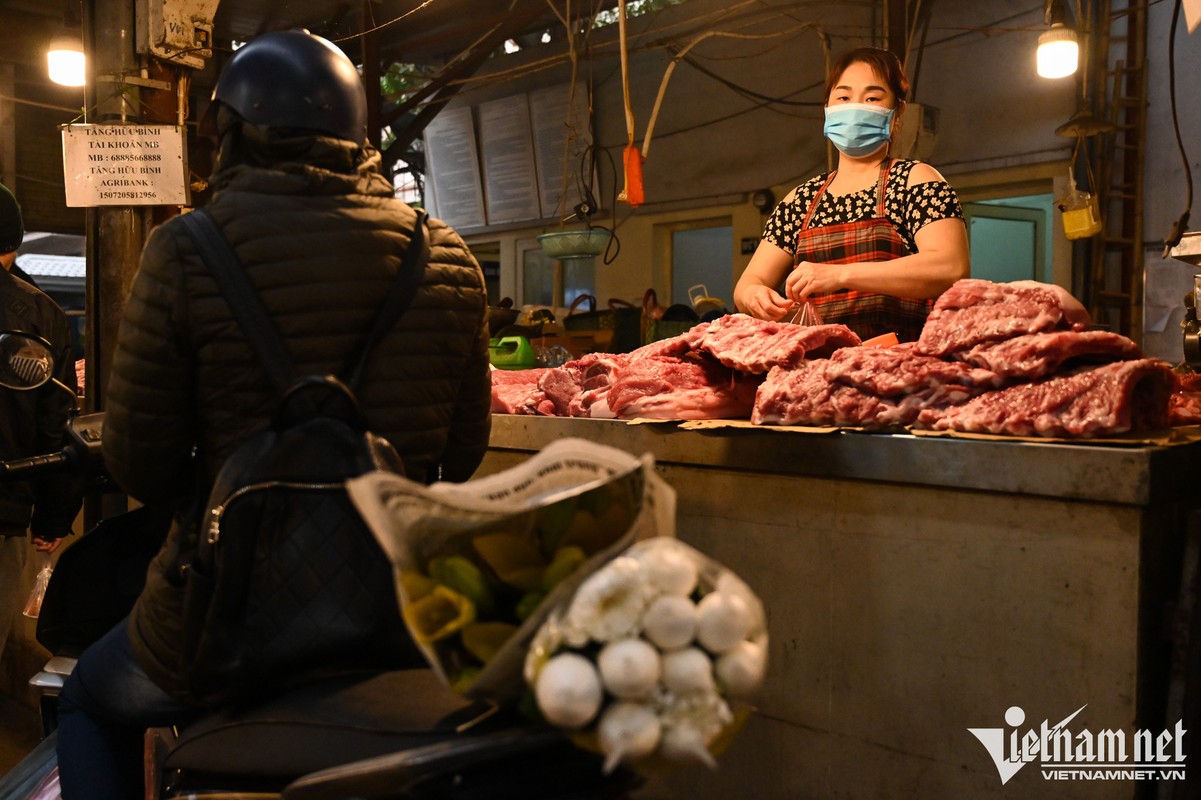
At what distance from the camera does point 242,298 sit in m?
2.05

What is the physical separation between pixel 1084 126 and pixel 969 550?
5.56 meters

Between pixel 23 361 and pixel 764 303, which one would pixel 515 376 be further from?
pixel 23 361

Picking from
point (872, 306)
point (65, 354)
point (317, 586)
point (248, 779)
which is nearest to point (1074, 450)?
point (872, 306)

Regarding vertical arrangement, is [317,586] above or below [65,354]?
below

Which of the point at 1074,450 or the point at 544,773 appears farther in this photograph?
the point at 1074,450

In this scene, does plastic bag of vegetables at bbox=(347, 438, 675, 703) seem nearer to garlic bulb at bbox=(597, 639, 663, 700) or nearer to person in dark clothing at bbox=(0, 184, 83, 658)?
garlic bulb at bbox=(597, 639, 663, 700)

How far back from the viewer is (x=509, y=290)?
1330 cm

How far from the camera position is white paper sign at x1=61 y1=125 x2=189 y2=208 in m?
4.52

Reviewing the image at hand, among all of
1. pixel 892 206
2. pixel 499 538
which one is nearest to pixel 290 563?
pixel 499 538

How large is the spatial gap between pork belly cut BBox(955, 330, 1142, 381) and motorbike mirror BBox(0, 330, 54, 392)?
9.57 feet

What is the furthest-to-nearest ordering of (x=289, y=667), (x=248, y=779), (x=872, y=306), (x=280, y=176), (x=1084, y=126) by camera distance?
(x=1084, y=126) → (x=872, y=306) → (x=280, y=176) → (x=289, y=667) → (x=248, y=779)

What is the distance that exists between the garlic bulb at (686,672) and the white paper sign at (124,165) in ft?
13.2

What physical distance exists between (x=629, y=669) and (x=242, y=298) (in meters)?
1.21

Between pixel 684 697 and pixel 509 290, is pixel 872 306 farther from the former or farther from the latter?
pixel 509 290
